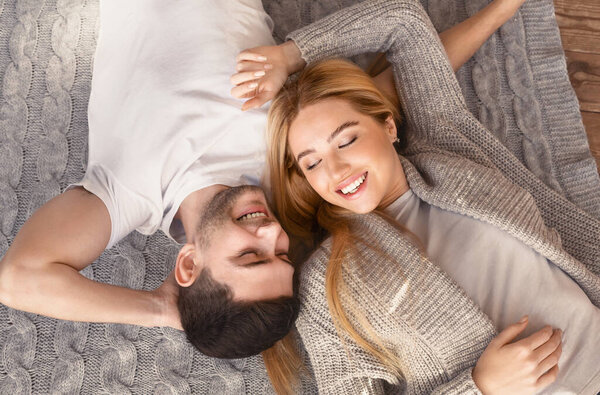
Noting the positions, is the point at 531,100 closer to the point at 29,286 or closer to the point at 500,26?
the point at 500,26

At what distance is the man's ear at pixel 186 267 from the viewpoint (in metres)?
1.48

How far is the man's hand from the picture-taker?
1.52 meters

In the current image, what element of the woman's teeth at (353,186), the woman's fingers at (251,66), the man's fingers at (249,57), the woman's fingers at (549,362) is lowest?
the woman's fingers at (549,362)

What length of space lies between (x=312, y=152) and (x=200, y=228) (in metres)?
0.38

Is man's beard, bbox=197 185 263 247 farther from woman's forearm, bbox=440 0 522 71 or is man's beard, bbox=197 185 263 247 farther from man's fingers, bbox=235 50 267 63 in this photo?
woman's forearm, bbox=440 0 522 71

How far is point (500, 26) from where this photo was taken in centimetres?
192

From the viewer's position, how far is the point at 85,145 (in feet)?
5.89

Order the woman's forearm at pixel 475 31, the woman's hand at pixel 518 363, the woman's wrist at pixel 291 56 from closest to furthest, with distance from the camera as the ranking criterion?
1. the woman's hand at pixel 518 363
2. the woman's wrist at pixel 291 56
3. the woman's forearm at pixel 475 31

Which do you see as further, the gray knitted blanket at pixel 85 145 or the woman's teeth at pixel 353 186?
the gray knitted blanket at pixel 85 145

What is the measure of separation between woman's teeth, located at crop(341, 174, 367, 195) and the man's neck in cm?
37

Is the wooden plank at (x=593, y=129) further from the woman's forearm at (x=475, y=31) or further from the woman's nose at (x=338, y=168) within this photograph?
the woman's nose at (x=338, y=168)

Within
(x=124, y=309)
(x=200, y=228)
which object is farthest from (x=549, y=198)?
(x=124, y=309)

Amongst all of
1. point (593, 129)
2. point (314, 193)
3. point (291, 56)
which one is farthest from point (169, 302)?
point (593, 129)


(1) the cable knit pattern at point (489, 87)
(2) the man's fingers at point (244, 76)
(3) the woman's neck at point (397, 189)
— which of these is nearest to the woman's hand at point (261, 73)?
(2) the man's fingers at point (244, 76)
